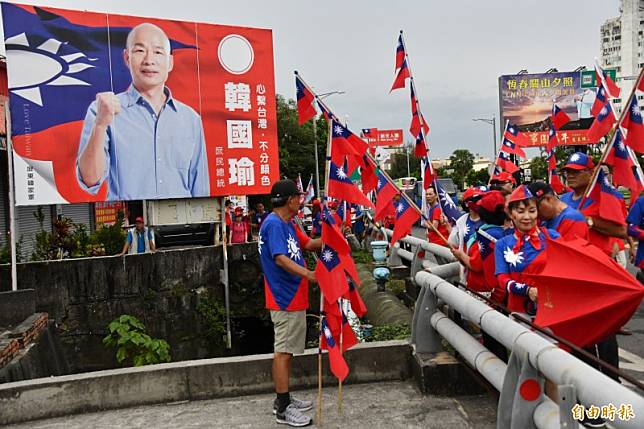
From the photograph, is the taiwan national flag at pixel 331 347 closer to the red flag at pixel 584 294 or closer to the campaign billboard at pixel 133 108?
the red flag at pixel 584 294

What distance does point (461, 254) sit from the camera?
429cm


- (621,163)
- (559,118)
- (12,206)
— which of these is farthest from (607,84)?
(12,206)

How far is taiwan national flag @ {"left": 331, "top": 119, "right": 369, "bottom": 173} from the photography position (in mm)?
4387

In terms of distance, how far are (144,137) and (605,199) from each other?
24.9 ft

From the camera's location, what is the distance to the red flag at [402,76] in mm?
7266

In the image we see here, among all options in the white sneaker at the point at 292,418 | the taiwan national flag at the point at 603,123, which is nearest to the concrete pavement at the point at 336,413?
the white sneaker at the point at 292,418

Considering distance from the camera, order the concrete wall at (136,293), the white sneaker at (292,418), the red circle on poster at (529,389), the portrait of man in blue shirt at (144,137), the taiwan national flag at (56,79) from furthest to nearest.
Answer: the portrait of man in blue shirt at (144,137), the concrete wall at (136,293), the taiwan national flag at (56,79), the white sneaker at (292,418), the red circle on poster at (529,389)

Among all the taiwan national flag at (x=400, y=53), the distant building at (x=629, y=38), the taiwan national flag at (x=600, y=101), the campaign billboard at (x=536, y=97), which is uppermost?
the distant building at (x=629, y=38)

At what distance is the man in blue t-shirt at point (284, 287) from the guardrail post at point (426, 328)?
1019 millimetres

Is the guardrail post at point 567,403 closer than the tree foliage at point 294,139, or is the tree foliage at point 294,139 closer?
the guardrail post at point 567,403

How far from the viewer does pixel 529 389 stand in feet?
9.40

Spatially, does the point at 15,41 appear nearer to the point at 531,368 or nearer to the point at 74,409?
the point at 74,409

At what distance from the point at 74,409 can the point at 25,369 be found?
1864 millimetres

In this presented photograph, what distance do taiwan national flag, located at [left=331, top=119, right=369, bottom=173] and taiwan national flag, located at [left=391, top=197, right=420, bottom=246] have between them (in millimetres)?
633
